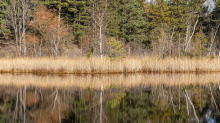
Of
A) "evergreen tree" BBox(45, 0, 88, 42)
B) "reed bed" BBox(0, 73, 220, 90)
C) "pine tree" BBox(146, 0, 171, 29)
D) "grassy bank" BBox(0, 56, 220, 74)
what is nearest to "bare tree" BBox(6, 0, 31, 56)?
"evergreen tree" BBox(45, 0, 88, 42)

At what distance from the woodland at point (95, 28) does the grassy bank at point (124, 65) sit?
4.89 meters

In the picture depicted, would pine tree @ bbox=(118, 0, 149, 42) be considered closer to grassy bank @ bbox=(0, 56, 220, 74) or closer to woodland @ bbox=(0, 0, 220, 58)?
woodland @ bbox=(0, 0, 220, 58)

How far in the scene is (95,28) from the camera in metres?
22.6

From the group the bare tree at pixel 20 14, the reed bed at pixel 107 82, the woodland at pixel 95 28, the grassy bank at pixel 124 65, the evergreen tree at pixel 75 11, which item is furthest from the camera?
the evergreen tree at pixel 75 11

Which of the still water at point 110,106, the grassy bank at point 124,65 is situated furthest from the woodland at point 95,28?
the still water at point 110,106

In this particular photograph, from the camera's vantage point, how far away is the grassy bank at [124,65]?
50.9ft

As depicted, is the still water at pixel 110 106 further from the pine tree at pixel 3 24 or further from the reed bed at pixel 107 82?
the pine tree at pixel 3 24

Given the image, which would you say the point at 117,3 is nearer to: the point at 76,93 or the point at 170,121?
the point at 76,93

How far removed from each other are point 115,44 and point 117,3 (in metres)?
20.1

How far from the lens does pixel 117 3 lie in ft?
115

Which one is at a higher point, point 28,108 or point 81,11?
point 81,11

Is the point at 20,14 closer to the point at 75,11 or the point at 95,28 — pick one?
the point at 75,11

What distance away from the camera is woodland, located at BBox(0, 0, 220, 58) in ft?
78.1

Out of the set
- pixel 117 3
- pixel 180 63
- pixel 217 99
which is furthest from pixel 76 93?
pixel 117 3
